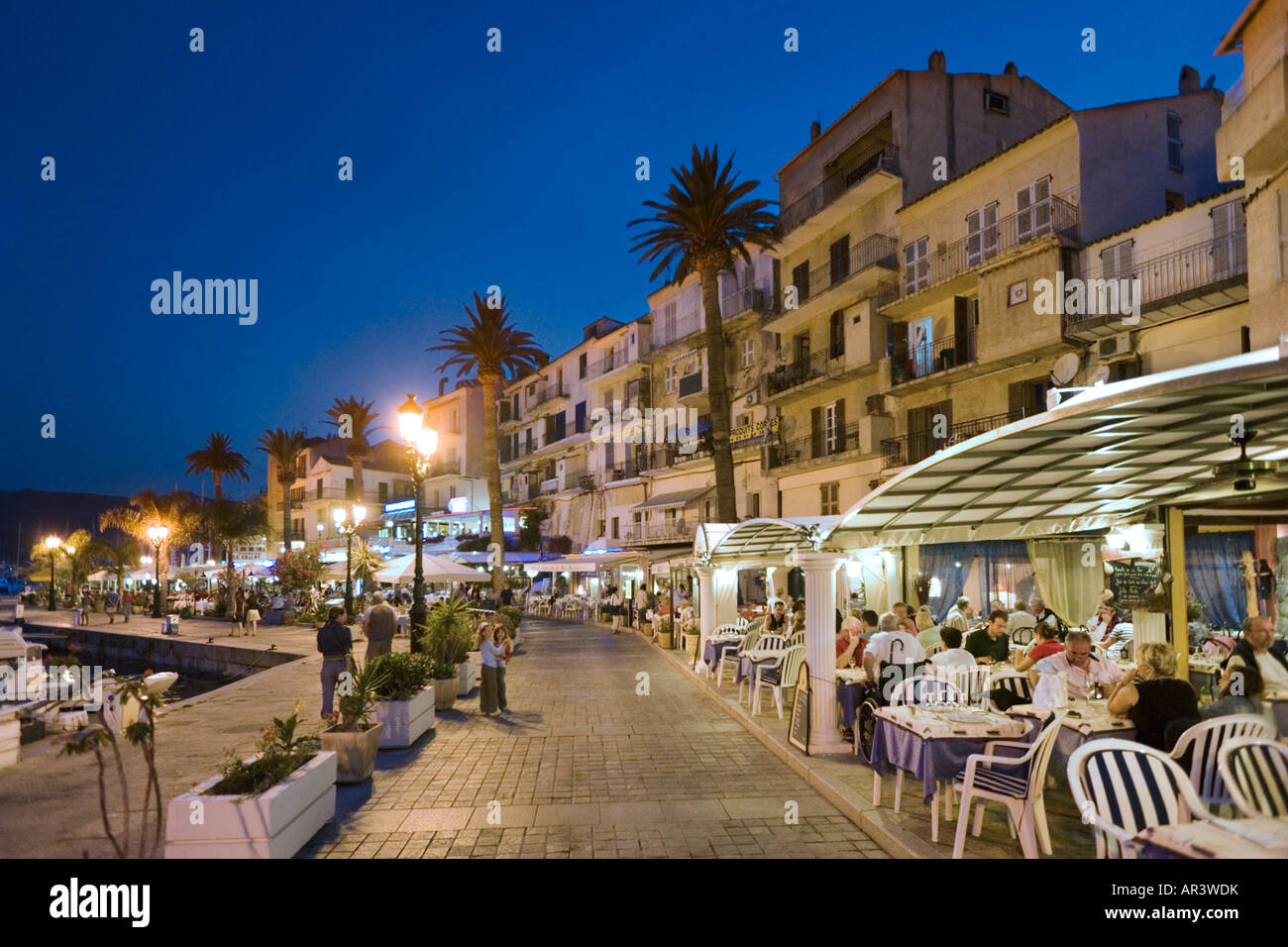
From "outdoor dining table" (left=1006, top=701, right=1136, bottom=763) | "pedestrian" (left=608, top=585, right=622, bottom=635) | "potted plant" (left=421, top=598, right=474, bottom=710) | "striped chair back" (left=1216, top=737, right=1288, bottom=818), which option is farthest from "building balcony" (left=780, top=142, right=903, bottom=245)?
"striped chair back" (left=1216, top=737, right=1288, bottom=818)

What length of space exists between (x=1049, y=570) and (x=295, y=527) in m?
77.0

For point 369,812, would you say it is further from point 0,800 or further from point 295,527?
point 295,527

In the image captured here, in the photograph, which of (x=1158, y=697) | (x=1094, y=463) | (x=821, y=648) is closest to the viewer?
(x=1158, y=697)

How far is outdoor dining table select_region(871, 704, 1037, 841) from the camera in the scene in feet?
20.4

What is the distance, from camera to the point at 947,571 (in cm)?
1955

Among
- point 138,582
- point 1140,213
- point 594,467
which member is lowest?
point 138,582

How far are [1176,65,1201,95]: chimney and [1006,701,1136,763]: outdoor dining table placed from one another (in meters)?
24.2

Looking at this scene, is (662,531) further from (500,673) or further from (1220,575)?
(1220,575)

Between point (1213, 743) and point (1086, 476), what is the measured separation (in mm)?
3756

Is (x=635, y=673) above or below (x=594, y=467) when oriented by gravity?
below

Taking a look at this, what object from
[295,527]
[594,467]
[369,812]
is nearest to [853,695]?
[369,812]

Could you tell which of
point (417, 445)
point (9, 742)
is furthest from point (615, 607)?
point (9, 742)

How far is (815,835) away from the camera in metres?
6.58
